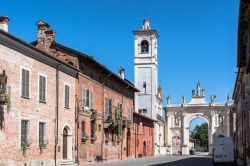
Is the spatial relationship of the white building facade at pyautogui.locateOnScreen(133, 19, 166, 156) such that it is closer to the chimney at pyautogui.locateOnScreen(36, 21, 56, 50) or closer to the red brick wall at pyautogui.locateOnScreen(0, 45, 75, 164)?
the chimney at pyautogui.locateOnScreen(36, 21, 56, 50)

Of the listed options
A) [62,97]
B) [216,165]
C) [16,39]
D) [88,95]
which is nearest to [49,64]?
[62,97]

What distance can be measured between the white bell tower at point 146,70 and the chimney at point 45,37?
134ft

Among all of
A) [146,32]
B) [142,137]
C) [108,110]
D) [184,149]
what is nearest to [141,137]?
[142,137]

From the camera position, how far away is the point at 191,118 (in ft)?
309

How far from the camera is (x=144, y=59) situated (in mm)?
77125

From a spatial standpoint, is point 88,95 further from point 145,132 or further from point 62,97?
point 145,132

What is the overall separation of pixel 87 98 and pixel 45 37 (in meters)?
5.63

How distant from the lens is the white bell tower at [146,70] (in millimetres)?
76500

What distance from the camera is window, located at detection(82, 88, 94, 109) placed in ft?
117

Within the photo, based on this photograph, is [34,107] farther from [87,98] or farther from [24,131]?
[87,98]

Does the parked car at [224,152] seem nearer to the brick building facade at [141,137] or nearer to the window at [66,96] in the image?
the window at [66,96]

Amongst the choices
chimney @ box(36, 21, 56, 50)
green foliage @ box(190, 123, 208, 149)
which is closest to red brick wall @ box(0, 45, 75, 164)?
chimney @ box(36, 21, 56, 50)

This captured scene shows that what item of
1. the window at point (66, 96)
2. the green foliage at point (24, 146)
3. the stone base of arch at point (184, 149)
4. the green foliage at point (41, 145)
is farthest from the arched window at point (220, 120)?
the green foliage at point (24, 146)

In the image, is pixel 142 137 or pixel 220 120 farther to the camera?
pixel 220 120
